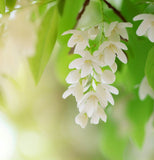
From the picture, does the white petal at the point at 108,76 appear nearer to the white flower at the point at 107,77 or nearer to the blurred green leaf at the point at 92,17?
the white flower at the point at 107,77

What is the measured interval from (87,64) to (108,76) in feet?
0.12

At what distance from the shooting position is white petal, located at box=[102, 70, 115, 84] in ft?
1.65

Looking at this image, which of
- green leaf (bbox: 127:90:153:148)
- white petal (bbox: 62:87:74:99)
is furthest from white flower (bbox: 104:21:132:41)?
green leaf (bbox: 127:90:153:148)

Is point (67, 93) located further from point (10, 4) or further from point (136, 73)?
point (136, 73)

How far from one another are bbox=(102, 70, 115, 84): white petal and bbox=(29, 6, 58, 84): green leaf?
0.43ft

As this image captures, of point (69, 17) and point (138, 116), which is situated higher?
point (69, 17)

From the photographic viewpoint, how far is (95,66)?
504 mm

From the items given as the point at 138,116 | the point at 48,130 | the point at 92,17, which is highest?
the point at 92,17

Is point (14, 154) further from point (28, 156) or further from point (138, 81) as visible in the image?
point (138, 81)

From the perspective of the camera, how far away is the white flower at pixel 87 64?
494 mm

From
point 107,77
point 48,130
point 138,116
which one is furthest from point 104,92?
point 48,130

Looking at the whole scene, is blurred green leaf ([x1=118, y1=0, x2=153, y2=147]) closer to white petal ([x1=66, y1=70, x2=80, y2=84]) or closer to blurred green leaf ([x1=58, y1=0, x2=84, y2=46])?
blurred green leaf ([x1=58, y1=0, x2=84, y2=46])

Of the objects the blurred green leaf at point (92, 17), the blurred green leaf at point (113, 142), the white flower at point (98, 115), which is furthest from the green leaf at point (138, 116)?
the white flower at point (98, 115)

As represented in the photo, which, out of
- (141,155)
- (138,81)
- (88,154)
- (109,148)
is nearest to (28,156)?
(88,154)
